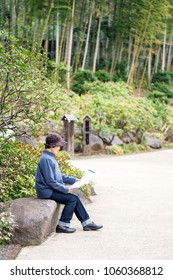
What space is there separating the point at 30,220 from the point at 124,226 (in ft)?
5.25

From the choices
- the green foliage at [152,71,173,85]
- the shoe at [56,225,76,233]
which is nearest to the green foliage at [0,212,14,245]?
the shoe at [56,225,76,233]

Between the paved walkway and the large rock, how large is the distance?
12 centimetres

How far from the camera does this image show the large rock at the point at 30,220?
5.87 metres

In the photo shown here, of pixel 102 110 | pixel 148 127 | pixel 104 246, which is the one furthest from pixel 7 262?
pixel 148 127

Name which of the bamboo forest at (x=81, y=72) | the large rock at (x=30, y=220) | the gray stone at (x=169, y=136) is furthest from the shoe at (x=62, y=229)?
the gray stone at (x=169, y=136)

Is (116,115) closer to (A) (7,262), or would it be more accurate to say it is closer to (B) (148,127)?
(B) (148,127)

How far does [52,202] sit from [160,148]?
18.2 metres

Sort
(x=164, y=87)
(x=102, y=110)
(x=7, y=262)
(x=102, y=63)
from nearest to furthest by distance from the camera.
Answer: (x=7, y=262)
(x=102, y=110)
(x=164, y=87)
(x=102, y=63)

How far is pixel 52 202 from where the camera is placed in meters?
6.34

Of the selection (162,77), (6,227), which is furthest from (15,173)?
(162,77)

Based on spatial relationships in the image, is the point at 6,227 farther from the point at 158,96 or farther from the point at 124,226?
the point at 158,96

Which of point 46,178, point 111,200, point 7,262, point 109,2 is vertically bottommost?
point 111,200

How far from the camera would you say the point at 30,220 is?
5.88 metres

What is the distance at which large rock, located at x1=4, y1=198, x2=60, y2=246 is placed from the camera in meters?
5.87
